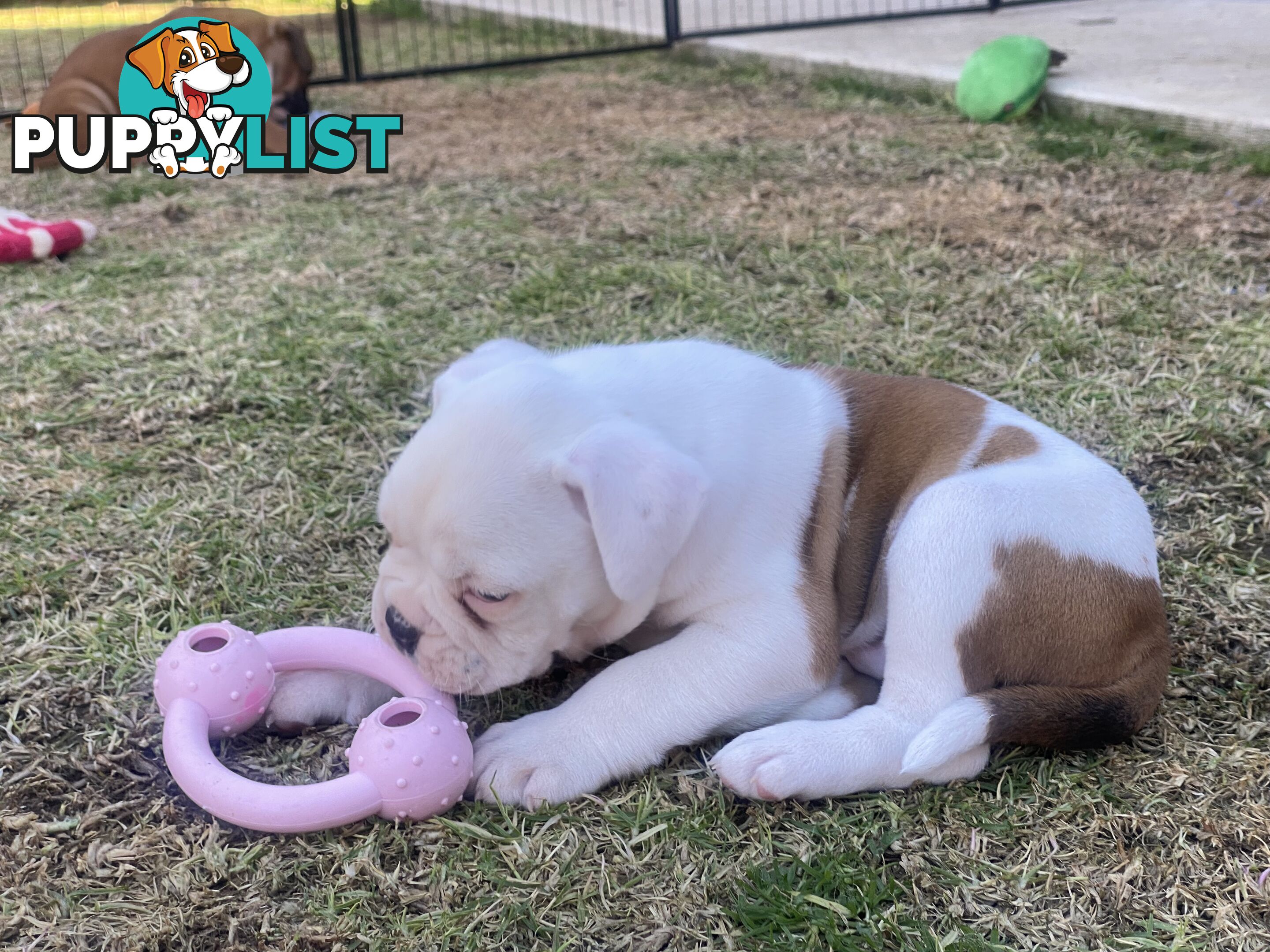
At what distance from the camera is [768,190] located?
23.3 feet

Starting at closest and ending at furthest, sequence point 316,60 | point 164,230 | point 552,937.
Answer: point 552,937
point 164,230
point 316,60

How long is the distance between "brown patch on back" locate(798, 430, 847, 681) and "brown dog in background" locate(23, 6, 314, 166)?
22.3ft

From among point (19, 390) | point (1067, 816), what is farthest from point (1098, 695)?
point (19, 390)

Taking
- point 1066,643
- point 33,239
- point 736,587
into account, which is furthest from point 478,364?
point 33,239

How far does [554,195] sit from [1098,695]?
5.19 m

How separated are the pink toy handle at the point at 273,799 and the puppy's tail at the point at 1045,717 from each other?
1188mm

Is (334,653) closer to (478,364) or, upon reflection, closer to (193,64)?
(478,364)

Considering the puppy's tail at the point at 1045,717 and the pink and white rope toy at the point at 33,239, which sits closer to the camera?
the puppy's tail at the point at 1045,717

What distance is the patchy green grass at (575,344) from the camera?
244 centimetres

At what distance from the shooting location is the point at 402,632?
108 inches

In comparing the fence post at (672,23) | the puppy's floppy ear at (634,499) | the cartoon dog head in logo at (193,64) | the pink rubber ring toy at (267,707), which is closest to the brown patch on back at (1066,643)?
the puppy's floppy ear at (634,499)

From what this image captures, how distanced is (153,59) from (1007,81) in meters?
6.02

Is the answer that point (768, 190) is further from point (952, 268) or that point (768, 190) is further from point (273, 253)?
point (273, 253)

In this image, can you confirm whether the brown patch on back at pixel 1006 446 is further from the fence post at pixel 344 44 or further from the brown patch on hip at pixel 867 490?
the fence post at pixel 344 44
